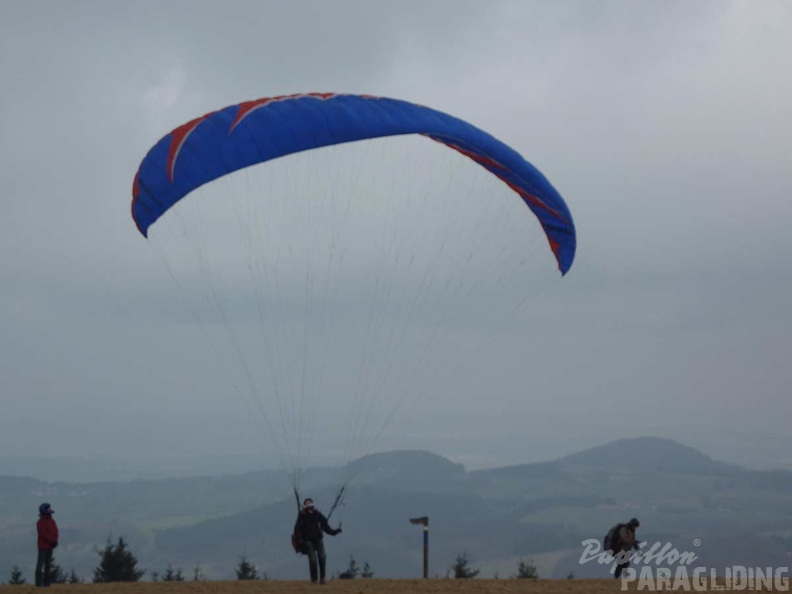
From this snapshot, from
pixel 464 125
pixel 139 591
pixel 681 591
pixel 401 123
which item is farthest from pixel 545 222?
pixel 139 591

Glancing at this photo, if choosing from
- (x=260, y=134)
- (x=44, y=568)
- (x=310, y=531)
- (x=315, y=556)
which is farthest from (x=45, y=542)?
(x=260, y=134)

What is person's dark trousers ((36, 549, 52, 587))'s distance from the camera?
922 inches

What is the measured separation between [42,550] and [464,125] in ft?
40.9

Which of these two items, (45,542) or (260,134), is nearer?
(260,134)

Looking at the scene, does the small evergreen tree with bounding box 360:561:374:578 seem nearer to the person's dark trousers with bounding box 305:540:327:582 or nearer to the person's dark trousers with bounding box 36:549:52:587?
the person's dark trousers with bounding box 305:540:327:582

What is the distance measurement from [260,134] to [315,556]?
8600 millimetres

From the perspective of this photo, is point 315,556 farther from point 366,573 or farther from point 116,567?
point 116,567

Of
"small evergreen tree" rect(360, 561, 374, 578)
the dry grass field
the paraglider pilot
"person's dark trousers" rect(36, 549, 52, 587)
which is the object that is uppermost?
the paraglider pilot

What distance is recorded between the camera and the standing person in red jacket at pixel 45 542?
23.3 metres

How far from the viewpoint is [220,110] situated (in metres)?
23.9

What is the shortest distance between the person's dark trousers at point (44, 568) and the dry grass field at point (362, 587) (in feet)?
0.72

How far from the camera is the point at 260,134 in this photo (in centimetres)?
2308

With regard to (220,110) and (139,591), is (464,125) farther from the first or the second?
(139,591)

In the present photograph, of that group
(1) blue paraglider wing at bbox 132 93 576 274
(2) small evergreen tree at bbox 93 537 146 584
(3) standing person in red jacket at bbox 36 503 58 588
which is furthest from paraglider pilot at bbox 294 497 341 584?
(2) small evergreen tree at bbox 93 537 146 584
